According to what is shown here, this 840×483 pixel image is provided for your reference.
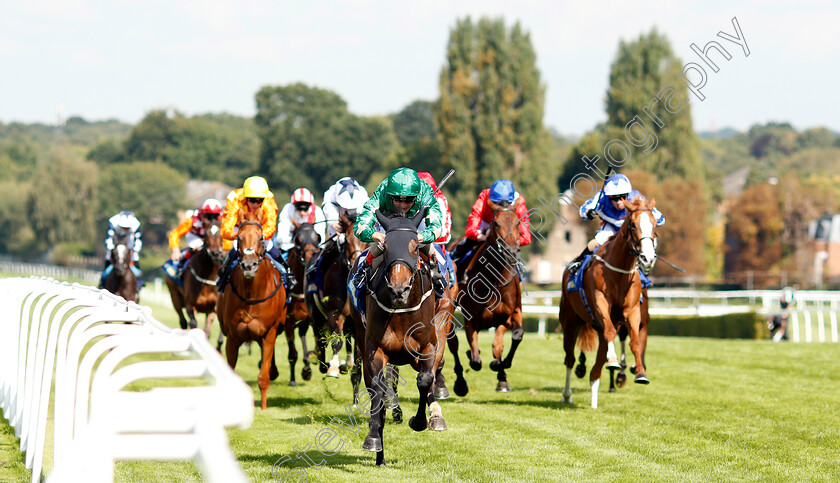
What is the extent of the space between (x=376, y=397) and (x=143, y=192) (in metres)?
81.2

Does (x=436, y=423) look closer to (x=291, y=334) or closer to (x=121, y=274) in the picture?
(x=291, y=334)

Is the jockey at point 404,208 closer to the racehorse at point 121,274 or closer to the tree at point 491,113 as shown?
the racehorse at point 121,274

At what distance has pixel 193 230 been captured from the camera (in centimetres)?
1409

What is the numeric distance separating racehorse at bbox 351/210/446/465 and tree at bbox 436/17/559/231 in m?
44.4

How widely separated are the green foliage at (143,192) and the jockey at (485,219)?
73144mm

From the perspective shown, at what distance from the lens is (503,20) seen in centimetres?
5366

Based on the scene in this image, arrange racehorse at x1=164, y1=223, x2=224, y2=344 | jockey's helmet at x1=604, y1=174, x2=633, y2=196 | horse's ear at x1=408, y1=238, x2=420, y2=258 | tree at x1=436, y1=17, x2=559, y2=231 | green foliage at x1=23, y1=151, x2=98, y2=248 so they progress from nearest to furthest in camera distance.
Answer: horse's ear at x1=408, y1=238, x2=420, y2=258 < jockey's helmet at x1=604, y1=174, x2=633, y2=196 < racehorse at x1=164, y1=223, x2=224, y2=344 < tree at x1=436, y1=17, x2=559, y2=231 < green foliage at x1=23, y1=151, x2=98, y2=248

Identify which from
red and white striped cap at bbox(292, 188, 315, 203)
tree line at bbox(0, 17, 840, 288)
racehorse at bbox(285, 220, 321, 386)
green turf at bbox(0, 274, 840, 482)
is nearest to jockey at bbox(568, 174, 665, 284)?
green turf at bbox(0, 274, 840, 482)

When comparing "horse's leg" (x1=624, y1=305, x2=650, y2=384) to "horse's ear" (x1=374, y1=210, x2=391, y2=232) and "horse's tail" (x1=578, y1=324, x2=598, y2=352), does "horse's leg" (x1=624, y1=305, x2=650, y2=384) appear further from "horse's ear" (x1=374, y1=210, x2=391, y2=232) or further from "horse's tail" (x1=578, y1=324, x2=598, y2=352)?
"horse's ear" (x1=374, y1=210, x2=391, y2=232)

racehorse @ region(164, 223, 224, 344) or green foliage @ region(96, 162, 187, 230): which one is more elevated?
green foliage @ region(96, 162, 187, 230)

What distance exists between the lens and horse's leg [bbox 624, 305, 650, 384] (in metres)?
9.06

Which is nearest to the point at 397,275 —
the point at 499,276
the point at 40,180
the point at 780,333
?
the point at 499,276

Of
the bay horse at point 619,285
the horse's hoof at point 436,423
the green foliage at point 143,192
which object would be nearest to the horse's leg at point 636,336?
the bay horse at point 619,285

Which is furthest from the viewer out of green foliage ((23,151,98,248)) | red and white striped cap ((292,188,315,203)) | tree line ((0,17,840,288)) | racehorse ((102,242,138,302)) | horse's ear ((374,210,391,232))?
green foliage ((23,151,98,248))
